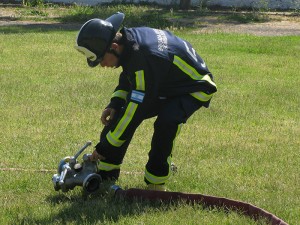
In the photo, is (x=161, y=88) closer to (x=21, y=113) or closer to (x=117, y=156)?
(x=117, y=156)

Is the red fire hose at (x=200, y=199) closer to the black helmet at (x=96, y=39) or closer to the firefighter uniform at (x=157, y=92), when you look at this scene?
the firefighter uniform at (x=157, y=92)

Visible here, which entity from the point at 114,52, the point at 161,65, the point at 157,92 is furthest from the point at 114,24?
the point at 157,92

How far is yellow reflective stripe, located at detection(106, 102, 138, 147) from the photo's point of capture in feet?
15.9

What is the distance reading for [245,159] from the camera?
20.9ft

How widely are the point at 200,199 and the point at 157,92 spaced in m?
0.80

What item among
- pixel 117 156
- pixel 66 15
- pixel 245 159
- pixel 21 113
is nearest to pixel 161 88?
pixel 117 156

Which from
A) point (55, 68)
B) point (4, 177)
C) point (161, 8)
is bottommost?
point (161, 8)

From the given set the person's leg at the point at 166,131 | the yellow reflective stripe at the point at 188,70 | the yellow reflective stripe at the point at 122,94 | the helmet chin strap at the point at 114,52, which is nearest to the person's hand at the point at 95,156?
the person's leg at the point at 166,131

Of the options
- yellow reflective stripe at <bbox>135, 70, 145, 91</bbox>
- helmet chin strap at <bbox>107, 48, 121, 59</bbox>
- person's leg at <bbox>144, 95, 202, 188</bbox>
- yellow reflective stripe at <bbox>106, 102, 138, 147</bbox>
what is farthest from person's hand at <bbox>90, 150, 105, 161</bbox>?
helmet chin strap at <bbox>107, 48, 121, 59</bbox>

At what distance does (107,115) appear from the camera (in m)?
5.46

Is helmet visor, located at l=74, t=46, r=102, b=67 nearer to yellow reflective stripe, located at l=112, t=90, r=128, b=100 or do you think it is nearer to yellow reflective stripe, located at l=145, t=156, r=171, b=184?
yellow reflective stripe, located at l=112, t=90, r=128, b=100

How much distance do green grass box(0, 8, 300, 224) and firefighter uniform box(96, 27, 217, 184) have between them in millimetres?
399

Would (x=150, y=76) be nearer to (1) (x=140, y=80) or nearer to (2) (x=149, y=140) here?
(1) (x=140, y=80)

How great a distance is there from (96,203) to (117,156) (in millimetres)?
510
